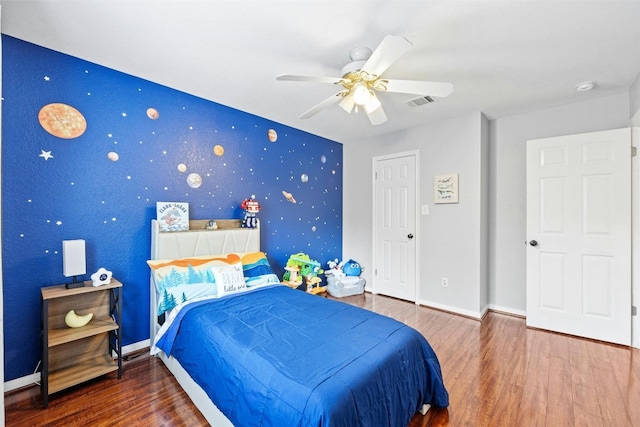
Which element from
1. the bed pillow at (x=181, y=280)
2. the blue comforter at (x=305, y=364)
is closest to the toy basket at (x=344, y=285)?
the blue comforter at (x=305, y=364)

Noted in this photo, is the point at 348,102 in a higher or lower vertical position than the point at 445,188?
higher

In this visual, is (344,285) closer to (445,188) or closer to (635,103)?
(445,188)

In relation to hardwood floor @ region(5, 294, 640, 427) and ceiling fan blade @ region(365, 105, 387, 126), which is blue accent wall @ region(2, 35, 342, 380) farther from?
ceiling fan blade @ region(365, 105, 387, 126)

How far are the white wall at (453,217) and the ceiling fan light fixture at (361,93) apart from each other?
201cm

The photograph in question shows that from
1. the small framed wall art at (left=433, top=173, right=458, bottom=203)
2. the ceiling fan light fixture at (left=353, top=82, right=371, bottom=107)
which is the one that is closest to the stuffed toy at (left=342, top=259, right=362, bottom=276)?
the small framed wall art at (left=433, top=173, right=458, bottom=203)

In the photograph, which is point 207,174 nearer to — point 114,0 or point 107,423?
point 114,0

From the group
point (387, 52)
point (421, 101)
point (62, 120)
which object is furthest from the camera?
point (421, 101)

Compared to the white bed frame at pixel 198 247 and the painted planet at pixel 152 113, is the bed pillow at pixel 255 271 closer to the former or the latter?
the white bed frame at pixel 198 247

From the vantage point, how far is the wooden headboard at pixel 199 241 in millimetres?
2504

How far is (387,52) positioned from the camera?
1.57 metres

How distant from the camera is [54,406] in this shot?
1825mm

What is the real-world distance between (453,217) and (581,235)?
47.1 inches

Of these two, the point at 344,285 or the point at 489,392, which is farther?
the point at 344,285

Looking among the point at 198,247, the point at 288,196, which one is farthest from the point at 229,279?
the point at 288,196
